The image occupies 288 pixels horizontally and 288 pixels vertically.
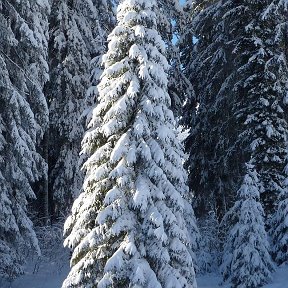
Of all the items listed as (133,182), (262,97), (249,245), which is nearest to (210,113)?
(262,97)

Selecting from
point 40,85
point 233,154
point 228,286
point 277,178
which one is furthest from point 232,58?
point 228,286

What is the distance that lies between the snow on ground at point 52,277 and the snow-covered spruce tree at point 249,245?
0.45 meters

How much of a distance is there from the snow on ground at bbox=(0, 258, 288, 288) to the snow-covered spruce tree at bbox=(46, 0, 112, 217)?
384cm

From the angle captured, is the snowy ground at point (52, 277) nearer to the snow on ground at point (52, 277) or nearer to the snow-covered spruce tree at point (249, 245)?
the snow on ground at point (52, 277)

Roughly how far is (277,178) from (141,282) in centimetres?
832

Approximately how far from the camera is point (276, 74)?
17453 millimetres

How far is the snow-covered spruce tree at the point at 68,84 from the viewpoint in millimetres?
20391

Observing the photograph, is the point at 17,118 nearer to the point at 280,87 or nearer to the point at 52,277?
the point at 52,277

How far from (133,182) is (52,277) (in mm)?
7023

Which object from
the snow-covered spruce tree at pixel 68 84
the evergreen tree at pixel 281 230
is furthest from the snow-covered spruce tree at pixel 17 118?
the evergreen tree at pixel 281 230

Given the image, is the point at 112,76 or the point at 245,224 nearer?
the point at 112,76

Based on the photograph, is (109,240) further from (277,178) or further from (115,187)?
(277,178)

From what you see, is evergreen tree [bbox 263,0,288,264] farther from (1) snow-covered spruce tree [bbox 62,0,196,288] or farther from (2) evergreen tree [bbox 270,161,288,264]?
(1) snow-covered spruce tree [bbox 62,0,196,288]

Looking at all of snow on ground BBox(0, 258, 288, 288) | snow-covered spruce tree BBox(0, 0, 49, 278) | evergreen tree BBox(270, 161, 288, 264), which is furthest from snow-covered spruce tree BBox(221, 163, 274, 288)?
snow-covered spruce tree BBox(0, 0, 49, 278)
